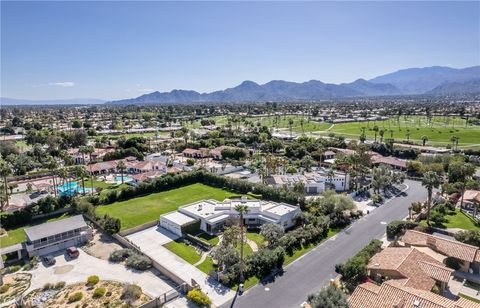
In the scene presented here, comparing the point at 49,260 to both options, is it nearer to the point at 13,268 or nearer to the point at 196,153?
the point at 13,268

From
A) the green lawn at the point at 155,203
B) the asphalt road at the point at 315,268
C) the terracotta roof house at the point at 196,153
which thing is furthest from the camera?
the terracotta roof house at the point at 196,153

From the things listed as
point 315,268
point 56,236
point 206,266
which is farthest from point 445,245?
point 56,236

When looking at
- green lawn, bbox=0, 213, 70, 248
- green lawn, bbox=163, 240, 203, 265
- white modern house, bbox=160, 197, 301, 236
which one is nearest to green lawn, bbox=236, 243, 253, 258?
green lawn, bbox=163, 240, 203, 265

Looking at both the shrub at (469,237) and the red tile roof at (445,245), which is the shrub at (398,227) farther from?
the shrub at (469,237)

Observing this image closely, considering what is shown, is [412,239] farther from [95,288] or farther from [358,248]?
[95,288]

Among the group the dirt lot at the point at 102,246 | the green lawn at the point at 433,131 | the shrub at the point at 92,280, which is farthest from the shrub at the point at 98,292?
the green lawn at the point at 433,131
